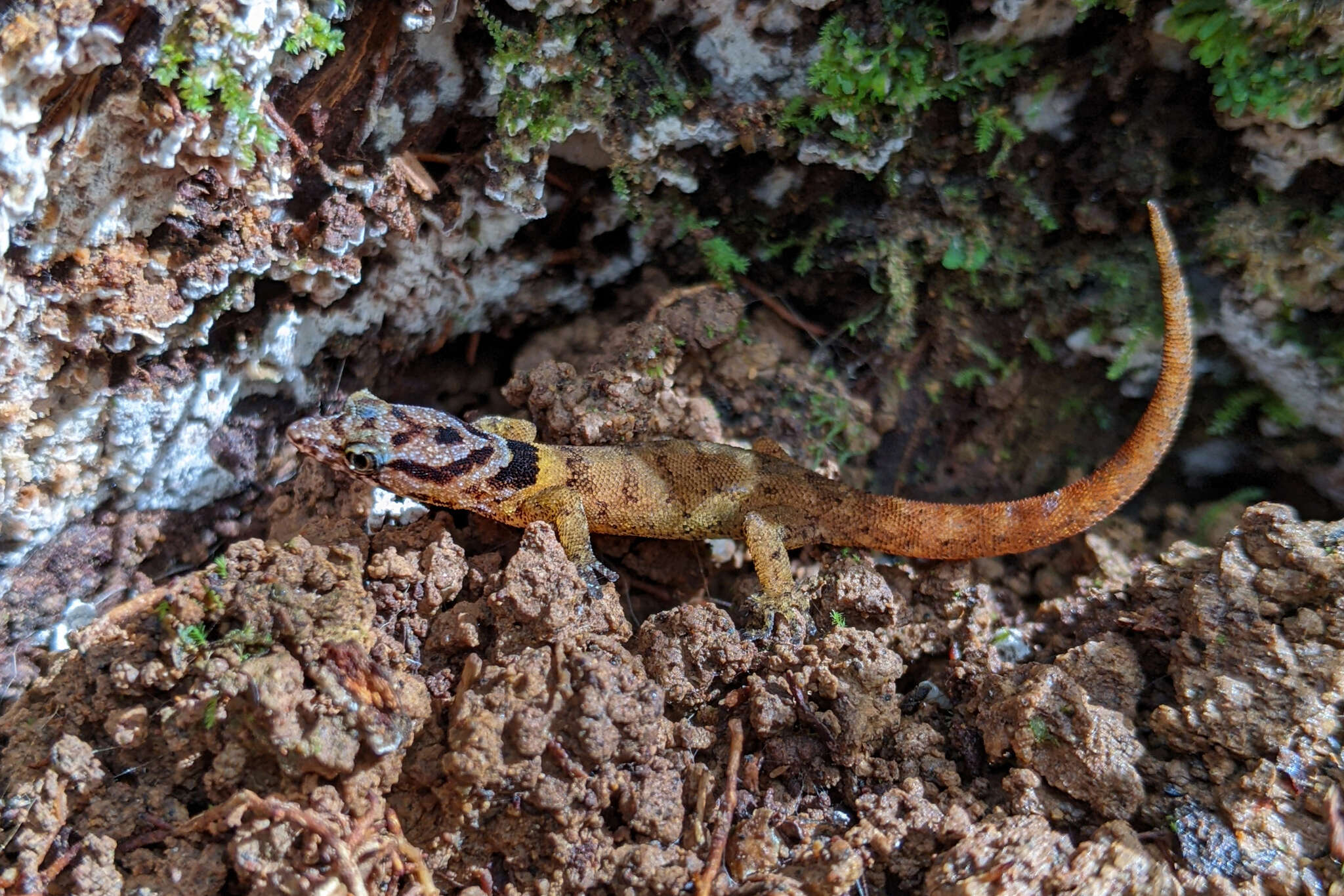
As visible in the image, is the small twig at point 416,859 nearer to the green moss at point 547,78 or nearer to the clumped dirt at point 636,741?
the clumped dirt at point 636,741

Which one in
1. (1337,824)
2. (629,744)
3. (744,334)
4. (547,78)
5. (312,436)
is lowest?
(629,744)

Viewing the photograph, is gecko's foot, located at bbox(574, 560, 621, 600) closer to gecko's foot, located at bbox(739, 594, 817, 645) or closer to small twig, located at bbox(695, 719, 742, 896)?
gecko's foot, located at bbox(739, 594, 817, 645)

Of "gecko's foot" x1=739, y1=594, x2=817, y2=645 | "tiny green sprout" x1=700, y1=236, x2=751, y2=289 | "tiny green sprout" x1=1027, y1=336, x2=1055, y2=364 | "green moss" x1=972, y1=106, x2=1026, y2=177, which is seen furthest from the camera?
"tiny green sprout" x1=1027, y1=336, x2=1055, y2=364

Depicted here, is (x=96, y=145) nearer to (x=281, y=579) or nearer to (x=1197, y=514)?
(x=281, y=579)

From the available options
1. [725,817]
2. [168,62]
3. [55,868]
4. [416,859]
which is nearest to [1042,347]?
[725,817]

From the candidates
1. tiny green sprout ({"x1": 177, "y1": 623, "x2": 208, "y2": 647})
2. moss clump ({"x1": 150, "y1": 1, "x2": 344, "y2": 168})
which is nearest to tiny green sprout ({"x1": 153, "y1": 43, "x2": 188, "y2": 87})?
moss clump ({"x1": 150, "y1": 1, "x2": 344, "y2": 168})

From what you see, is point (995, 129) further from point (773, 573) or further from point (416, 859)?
point (416, 859)
